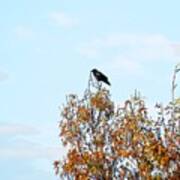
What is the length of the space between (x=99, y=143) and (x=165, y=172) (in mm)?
3295

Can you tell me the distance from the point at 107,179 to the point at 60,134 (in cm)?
294

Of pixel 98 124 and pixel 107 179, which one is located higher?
pixel 98 124

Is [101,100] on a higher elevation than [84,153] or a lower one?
higher

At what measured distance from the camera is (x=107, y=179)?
1287 inches

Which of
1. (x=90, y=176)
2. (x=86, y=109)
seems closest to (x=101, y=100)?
(x=86, y=109)

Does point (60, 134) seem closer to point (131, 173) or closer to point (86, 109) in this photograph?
point (86, 109)

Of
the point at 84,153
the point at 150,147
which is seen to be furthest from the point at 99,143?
the point at 150,147

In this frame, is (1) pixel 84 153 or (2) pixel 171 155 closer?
(2) pixel 171 155

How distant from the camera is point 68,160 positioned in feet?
109

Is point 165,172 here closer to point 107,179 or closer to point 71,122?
point 107,179

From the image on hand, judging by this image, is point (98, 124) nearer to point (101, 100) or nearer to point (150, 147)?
point (101, 100)

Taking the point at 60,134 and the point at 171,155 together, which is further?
the point at 60,134

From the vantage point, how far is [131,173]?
3222 cm

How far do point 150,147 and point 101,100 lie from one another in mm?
3967
